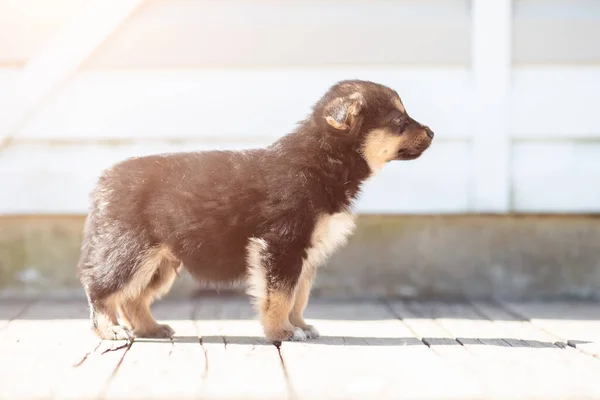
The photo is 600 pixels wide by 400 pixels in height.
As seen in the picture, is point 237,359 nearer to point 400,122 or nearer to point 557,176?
point 400,122

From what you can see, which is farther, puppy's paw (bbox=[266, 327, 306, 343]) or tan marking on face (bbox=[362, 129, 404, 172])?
tan marking on face (bbox=[362, 129, 404, 172])

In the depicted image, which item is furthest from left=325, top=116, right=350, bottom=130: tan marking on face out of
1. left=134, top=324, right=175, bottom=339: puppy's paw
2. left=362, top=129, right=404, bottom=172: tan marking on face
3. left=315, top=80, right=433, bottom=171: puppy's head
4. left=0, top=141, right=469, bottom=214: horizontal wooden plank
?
left=0, top=141, right=469, bottom=214: horizontal wooden plank

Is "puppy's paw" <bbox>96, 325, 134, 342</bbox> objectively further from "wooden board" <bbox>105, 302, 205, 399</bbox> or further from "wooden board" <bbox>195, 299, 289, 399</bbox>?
"wooden board" <bbox>195, 299, 289, 399</bbox>

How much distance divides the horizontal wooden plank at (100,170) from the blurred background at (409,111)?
0.01 meters

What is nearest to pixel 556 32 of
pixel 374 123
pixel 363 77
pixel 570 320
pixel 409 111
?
pixel 409 111

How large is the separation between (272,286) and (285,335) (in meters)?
0.30

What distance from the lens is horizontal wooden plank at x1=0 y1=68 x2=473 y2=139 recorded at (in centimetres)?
634

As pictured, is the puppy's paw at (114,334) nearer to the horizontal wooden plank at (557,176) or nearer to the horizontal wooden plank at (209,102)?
the horizontal wooden plank at (209,102)

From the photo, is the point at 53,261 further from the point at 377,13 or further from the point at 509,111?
the point at 509,111

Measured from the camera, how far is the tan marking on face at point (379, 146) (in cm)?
470

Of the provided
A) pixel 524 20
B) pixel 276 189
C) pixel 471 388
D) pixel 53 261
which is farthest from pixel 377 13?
pixel 471 388

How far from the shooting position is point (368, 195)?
6.37 m

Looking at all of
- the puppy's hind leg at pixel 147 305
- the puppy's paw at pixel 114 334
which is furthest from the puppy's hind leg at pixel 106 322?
the puppy's hind leg at pixel 147 305

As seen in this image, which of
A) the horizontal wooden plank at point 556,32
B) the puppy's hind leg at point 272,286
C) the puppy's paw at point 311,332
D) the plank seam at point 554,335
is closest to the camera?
the plank seam at point 554,335
